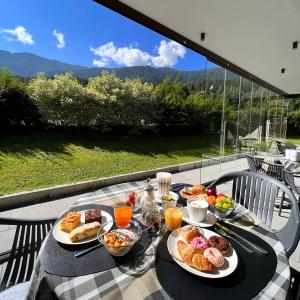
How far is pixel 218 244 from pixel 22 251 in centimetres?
102

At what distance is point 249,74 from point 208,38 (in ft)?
7.93

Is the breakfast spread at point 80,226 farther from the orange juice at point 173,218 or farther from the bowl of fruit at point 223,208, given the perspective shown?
the bowl of fruit at point 223,208

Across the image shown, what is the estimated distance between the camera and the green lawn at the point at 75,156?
12.1 ft

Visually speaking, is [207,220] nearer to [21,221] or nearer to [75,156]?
[21,221]

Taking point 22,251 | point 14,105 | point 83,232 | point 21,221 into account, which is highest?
point 14,105

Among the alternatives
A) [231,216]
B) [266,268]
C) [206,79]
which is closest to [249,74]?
[206,79]

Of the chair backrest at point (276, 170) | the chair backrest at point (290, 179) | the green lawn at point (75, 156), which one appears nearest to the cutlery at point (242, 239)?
the chair backrest at point (290, 179)

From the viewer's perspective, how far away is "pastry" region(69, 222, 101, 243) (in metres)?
0.88

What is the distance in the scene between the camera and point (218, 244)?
82cm

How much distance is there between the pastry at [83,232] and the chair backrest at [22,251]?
0.45 m

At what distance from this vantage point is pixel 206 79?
3881 millimetres

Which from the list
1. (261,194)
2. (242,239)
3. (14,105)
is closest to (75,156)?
(14,105)

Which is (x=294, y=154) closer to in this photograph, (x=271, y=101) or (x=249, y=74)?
(x=249, y=74)

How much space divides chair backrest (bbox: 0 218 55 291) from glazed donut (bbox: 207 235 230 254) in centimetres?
92
